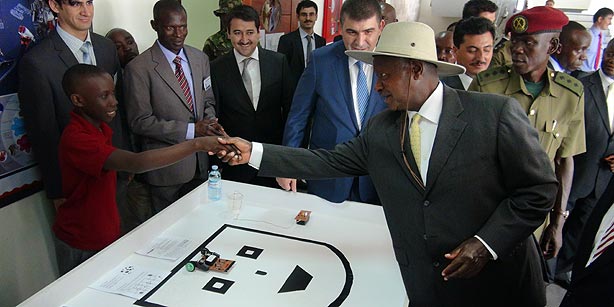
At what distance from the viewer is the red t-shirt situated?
1.89 metres

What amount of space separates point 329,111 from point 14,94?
1633 millimetres

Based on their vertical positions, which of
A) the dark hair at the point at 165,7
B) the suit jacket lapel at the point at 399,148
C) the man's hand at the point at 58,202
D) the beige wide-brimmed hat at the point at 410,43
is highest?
the dark hair at the point at 165,7

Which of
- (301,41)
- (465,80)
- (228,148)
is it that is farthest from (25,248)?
(301,41)

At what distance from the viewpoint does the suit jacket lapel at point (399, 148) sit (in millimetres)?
1504

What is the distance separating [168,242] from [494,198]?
1.31m

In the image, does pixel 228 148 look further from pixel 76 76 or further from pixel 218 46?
pixel 218 46

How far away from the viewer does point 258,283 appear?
5.36ft

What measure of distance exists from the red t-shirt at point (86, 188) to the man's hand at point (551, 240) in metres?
2.32

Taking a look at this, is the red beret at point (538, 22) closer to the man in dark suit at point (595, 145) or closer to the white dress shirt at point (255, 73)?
the man in dark suit at point (595, 145)

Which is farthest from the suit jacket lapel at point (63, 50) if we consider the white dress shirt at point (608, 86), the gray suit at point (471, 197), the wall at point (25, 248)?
the white dress shirt at point (608, 86)

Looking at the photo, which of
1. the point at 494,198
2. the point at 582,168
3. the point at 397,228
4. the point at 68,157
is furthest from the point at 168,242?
the point at 582,168

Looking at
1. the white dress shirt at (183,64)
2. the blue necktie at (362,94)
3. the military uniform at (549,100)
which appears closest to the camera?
the military uniform at (549,100)

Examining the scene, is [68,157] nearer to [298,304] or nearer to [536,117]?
[298,304]

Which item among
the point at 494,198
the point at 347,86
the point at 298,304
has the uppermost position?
the point at 347,86
